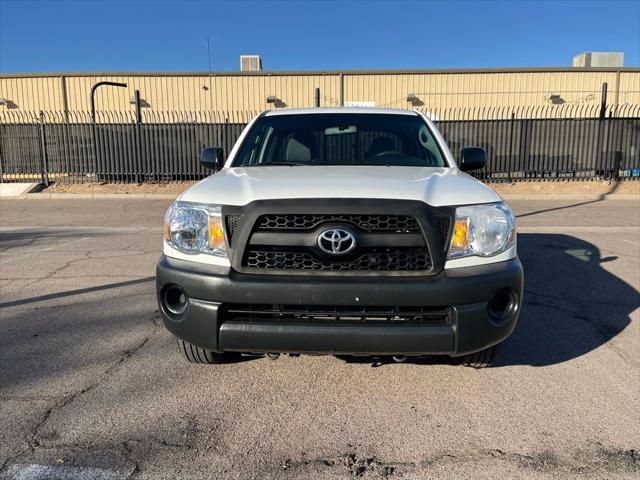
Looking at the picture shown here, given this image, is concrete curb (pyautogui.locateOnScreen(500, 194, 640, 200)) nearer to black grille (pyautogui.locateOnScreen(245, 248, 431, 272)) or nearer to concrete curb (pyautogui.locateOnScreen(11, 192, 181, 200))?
concrete curb (pyautogui.locateOnScreen(11, 192, 181, 200))

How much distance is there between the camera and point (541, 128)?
54.7 ft

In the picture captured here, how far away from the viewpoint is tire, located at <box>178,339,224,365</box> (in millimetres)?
3092

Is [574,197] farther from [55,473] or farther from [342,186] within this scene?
[55,473]

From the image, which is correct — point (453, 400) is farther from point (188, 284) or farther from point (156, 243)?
point (156, 243)

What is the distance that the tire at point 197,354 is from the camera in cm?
309

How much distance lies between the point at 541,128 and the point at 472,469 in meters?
16.6

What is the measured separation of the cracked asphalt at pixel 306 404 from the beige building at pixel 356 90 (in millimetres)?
17797

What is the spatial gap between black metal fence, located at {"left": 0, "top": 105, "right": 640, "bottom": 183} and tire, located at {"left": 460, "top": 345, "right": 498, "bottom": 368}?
1453 cm

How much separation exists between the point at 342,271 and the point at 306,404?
868 millimetres

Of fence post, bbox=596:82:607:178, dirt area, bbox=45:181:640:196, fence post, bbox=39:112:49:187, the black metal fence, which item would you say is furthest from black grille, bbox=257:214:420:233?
fence post, bbox=39:112:49:187

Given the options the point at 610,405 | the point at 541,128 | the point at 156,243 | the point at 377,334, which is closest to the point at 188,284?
the point at 377,334

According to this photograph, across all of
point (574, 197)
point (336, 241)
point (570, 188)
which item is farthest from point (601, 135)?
point (336, 241)

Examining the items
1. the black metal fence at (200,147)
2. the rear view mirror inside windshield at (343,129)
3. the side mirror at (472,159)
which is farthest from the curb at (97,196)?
the side mirror at (472,159)

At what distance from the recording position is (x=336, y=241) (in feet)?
8.21
